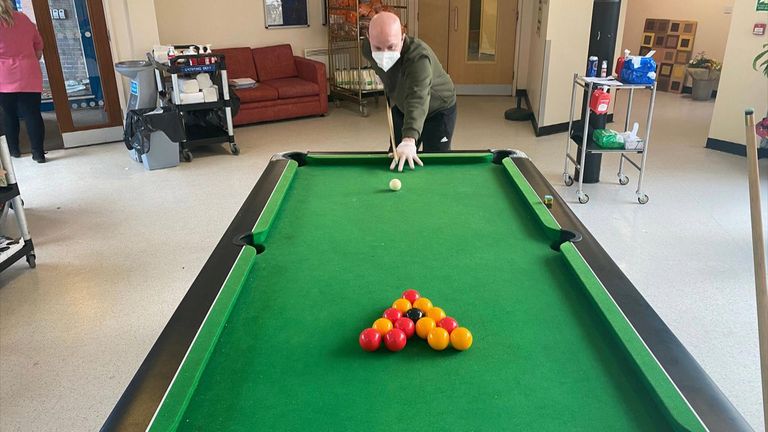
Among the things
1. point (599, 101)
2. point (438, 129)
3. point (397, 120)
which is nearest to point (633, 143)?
point (599, 101)

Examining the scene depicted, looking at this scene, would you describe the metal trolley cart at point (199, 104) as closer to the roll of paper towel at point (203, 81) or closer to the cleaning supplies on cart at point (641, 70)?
the roll of paper towel at point (203, 81)

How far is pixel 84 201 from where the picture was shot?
489 centimetres

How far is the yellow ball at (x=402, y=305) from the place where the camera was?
64.1 inches

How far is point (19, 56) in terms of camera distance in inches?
215

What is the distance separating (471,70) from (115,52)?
16.7ft

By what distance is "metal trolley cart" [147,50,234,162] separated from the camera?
5668 millimetres

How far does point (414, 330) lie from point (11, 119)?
19.1 feet

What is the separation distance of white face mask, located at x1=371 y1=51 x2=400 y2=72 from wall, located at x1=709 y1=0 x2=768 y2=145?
4.35 meters

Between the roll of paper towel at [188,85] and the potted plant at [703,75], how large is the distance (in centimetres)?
705

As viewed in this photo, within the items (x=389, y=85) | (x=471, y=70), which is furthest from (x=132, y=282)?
(x=471, y=70)

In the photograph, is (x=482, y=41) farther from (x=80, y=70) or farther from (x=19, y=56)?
(x=19, y=56)

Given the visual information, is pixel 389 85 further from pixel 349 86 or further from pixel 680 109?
pixel 680 109

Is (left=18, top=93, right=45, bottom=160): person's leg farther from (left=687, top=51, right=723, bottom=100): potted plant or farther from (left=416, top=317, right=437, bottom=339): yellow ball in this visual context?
(left=687, top=51, right=723, bottom=100): potted plant

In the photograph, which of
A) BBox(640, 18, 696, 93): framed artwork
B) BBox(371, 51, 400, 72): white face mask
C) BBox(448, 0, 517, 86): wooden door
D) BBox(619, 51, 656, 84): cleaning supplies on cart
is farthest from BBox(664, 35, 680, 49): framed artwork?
BBox(371, 51, 400, 72): white face mask
